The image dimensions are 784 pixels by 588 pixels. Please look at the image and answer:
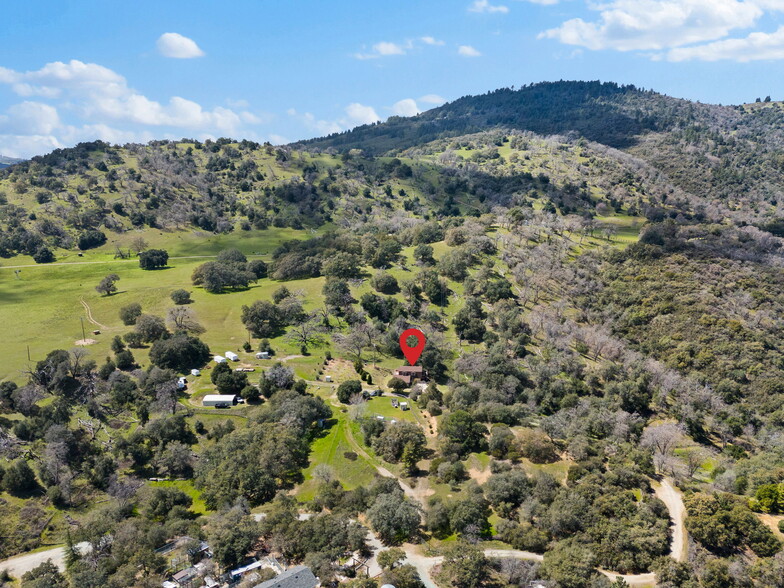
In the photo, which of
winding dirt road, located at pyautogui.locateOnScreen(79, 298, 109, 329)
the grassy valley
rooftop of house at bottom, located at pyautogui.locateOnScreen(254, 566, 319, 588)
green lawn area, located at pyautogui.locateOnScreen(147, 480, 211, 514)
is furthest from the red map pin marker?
winding dirt road, located at pyautogui.locateOnScreen(79, 298, 109, 329)

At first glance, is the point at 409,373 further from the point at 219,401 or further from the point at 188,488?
the point at 188,488

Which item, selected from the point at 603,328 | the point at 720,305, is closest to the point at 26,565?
the point at 603,328

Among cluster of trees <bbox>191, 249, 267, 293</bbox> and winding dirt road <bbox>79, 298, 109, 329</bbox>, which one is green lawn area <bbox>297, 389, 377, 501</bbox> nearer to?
cluster of trees <bbox>191, 249, 267, 293</bbox>

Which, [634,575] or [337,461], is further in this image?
[337,461]

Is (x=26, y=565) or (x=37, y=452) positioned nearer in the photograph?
(x=26, y=565)

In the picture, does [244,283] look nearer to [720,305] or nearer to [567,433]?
[567,433]

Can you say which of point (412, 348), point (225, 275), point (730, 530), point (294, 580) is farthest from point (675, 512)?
point (225, 275)
